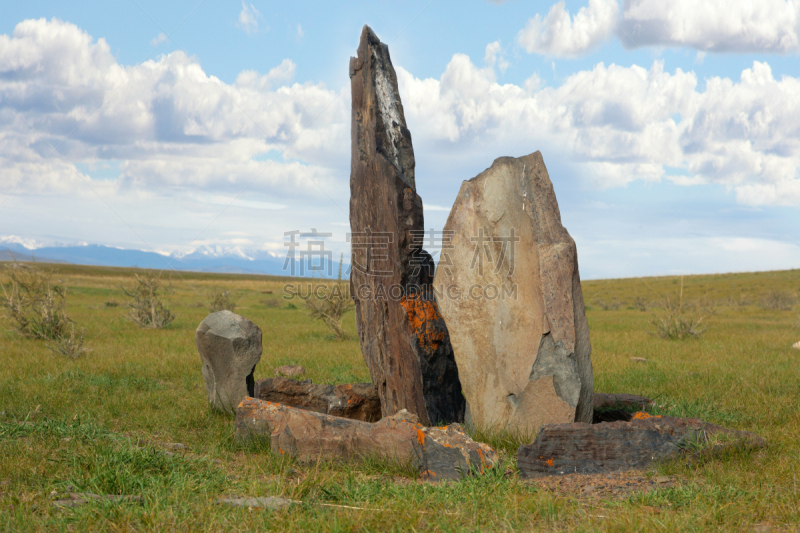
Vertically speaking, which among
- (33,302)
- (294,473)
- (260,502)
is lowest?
(294,473)

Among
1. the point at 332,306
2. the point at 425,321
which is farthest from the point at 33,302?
the point at 425,321

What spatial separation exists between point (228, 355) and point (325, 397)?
1.49m

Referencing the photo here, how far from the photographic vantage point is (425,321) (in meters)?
6.44

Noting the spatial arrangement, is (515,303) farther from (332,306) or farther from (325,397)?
(332,306)

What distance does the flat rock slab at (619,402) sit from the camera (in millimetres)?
6715

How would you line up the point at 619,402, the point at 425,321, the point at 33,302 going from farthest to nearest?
the point at 33,302
the point at 619,402
the point at 425,321

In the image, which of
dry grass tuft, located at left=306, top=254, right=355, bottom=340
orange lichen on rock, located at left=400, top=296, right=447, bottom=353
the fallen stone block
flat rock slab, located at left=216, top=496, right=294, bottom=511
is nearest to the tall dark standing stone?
Result: orange lichen on rock, located at left=400, top=296, right=447, bottom=353

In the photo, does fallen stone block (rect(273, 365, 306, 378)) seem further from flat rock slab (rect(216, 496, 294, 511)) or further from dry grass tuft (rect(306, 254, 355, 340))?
flat rock slab (rect(216, 496, 294, 511))

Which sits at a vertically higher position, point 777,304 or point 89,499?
point 777,304

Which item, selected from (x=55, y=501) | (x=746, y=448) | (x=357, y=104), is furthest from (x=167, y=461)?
(x=746, y=448)

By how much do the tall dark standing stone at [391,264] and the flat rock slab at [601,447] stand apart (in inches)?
70.3

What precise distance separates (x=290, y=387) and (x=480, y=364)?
2.63m

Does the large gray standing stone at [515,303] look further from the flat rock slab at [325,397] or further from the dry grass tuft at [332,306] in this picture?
the dry grass tuft at [332,306]

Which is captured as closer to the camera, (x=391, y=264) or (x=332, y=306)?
(x=391, y=264)
